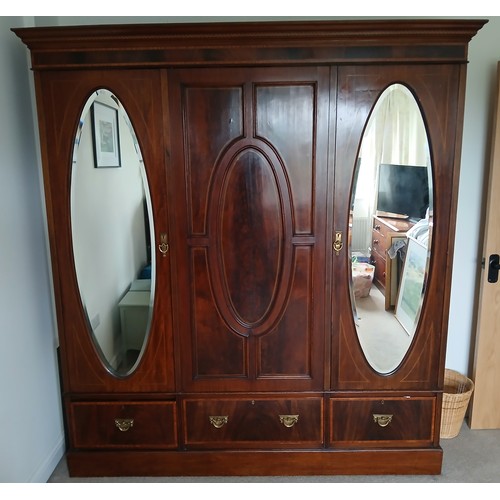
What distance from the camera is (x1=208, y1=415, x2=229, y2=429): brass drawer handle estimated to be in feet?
6.63

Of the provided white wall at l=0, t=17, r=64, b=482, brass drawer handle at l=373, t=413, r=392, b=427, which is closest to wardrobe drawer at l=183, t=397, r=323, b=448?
brass drawer handle at l=373, t=413, r=392, b=427

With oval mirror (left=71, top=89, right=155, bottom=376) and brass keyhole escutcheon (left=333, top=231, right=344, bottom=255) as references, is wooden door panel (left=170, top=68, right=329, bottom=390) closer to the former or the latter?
brass keyhole escutcheon (left=333, top=231, right=344, bottom=255)

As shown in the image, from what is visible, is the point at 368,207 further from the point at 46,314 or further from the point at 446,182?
the point at 46,314

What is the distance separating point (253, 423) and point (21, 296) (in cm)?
116

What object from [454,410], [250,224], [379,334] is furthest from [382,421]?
[250,224]

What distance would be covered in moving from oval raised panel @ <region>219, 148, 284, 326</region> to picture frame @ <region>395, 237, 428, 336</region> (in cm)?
55

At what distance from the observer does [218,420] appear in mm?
2021

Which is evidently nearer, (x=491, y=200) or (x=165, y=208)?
(x=165, y=208)

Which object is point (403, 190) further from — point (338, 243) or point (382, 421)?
point (382, 421)

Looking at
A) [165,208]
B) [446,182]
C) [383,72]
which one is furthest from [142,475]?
[383,72]

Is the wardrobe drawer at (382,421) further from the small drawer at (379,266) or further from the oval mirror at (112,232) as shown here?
the oval mirror at (112,232)

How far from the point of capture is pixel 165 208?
184 cm
